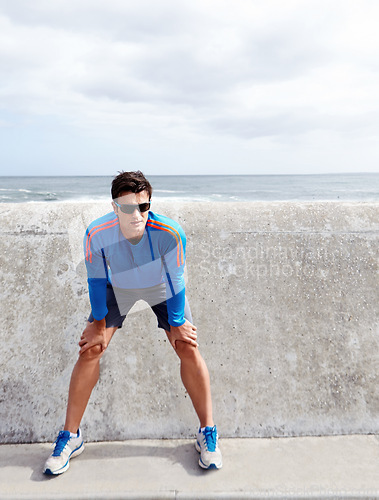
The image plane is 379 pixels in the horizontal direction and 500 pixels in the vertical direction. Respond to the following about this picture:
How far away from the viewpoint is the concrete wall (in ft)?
8.48

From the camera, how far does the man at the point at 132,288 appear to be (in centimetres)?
217

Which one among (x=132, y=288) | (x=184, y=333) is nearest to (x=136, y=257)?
(x=132, y=288)

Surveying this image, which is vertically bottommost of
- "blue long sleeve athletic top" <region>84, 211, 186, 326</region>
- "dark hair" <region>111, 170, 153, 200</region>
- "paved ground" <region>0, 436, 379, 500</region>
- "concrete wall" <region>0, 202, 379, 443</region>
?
"paved ground" <region>0, 436, 379, 500</region>

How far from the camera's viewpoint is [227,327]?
2.92 metres

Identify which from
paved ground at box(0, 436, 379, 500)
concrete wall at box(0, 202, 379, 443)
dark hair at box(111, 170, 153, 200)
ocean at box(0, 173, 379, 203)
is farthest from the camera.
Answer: ocean at box(0, 173, 379, 203)

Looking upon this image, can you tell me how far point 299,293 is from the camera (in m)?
3.06

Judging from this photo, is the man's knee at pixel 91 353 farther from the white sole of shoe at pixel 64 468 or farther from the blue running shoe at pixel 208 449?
the blue running shoe at pixel 208 449

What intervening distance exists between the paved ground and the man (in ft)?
0.38

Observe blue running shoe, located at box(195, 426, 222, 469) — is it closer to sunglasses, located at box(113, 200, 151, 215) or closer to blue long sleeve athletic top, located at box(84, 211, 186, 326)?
blue long sleeve athletic top, located at box(84, 211, 186, 326)

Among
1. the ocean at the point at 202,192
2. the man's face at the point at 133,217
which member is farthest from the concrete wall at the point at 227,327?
the ocean at the point at 202,192

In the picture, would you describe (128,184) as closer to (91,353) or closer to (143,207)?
(143,207)

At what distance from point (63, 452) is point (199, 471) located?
86cm

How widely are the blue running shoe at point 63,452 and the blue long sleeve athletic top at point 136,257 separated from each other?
0.80m

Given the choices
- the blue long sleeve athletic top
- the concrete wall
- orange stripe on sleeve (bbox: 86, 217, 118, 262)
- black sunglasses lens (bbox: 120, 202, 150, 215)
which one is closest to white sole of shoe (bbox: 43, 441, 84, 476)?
the concrete wall
